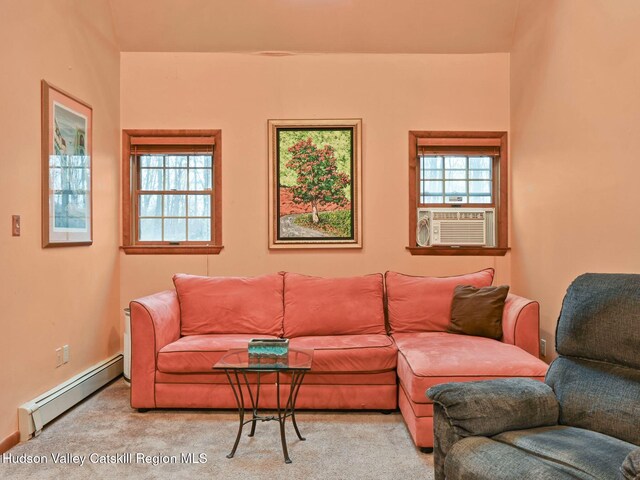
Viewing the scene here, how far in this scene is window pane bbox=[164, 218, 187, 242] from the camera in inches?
171

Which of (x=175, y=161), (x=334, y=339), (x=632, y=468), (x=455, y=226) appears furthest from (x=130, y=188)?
(x=632, y=468)

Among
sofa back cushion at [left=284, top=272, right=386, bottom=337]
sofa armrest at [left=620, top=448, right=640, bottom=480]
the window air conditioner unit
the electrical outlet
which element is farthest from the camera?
the window air conditioner unit

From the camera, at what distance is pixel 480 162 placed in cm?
438

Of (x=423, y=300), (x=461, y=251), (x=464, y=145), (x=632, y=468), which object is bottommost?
(x=632, y=468)

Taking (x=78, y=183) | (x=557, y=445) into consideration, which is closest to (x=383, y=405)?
(x=557, y=445)

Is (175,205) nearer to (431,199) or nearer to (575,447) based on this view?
(431,199)

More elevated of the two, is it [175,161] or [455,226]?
[175,161]

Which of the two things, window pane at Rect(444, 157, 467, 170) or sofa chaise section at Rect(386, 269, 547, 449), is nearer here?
sofa chaise section at Rect(386, 269, 547, 449)

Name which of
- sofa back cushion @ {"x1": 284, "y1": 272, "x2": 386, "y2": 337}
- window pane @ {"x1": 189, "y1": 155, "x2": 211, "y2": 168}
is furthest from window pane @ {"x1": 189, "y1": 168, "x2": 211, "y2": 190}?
sofa back cushion @ {"x1": 284, "y1": 272, "x2": 386, "y2": 337}

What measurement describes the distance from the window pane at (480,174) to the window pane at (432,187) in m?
0.31

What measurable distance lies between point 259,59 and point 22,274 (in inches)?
104

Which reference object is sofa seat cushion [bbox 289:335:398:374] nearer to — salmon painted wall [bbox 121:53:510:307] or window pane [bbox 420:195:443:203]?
salmon painted wall [bbox 121:53:510:307]

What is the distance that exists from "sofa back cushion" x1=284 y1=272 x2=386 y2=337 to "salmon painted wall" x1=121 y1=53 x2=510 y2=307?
49cm

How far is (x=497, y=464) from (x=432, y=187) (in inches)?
121
